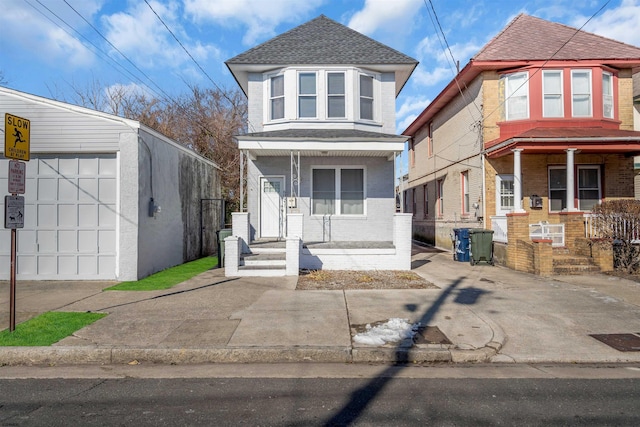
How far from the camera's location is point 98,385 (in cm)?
439

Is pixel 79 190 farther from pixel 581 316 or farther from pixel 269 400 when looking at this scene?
pixel 581 316

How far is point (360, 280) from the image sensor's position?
32.0 feet

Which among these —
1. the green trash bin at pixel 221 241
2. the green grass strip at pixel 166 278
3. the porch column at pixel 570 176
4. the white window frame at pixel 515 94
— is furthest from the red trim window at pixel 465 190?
the green grass strip at pixel 166 278

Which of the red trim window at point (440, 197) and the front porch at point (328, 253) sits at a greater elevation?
the red trim window at point (440, 197)

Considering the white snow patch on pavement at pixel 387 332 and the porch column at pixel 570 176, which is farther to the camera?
the porch column at pixel 570 176

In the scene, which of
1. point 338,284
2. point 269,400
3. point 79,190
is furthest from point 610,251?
point 79,190

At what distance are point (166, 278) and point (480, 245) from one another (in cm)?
935

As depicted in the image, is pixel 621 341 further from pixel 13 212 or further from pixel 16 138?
pixel 16 138

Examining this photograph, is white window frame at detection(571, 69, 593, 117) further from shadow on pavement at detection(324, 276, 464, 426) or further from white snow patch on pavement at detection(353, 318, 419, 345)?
shadow on pavement at detection(324, 276, 464, 426)

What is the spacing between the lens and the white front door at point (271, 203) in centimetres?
1305

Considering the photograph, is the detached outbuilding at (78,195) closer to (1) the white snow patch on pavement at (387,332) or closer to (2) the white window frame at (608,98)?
(1) the white snow patch on pavement at (387,332)

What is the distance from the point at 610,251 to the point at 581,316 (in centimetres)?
533

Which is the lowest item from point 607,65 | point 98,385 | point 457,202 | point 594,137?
point 98,385

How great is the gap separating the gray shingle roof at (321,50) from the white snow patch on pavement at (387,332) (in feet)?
30.5
